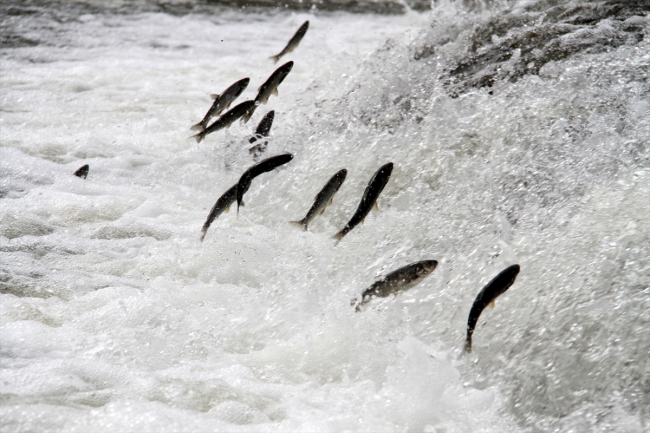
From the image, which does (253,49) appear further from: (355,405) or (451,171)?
(355,405)

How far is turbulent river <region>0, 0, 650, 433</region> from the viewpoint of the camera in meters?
2.16

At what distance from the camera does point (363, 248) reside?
3023 mm

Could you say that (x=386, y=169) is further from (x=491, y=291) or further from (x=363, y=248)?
(x=491, y=291)

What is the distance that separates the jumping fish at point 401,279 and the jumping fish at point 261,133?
1.67m

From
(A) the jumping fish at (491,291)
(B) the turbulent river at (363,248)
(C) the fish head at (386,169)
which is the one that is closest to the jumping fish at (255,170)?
(B) the turbulent river at (363,248)

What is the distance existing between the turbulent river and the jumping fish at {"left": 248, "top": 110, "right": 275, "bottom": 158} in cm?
6

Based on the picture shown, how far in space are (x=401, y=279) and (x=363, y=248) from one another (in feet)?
2.14

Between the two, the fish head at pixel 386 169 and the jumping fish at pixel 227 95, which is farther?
the jumping fish at pixel 227 95

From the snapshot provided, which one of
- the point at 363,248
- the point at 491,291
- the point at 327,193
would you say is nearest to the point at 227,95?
the point at 327,193

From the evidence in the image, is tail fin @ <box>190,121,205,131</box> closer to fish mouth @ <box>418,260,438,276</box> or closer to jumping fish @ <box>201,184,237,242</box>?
jumping fish @ <box>201,184,237,242</box>

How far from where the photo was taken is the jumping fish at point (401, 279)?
239 cm

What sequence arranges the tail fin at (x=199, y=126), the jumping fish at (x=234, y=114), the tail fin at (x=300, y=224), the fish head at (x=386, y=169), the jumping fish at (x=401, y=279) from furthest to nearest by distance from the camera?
the tail fin at (x=199, y=126) → the jumping fish at (x=234, y=114) → the tail fin at (x=300, y=224) → the fish head at (x=386, y=169) → the jumping fish at (x=401, y=279)

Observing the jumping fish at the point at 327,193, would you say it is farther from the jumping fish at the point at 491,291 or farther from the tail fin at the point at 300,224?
the jumping fish at the point at 491,291

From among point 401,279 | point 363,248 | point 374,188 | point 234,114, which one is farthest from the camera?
point 234,114
